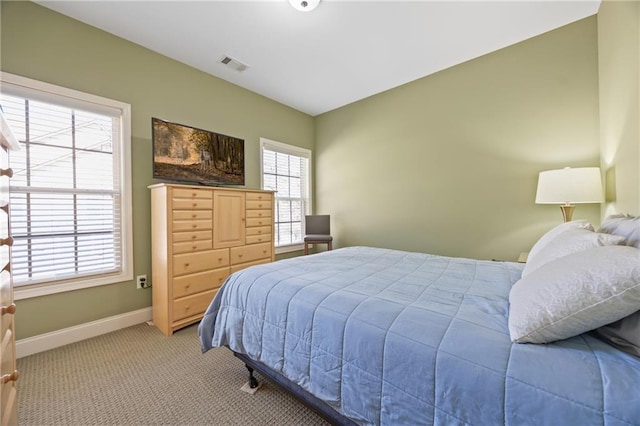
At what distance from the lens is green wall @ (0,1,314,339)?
2.06m

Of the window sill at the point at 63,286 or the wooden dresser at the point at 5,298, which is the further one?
the window sill at the point at 63,286

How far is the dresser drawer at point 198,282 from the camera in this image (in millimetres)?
2439

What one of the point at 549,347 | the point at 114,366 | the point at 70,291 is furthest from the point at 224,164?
the point at 549,347

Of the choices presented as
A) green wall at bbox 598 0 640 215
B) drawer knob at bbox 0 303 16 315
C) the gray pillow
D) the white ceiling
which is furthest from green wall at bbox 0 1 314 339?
green wall at bbox 598 0 640 215

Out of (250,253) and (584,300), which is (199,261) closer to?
(250,253)

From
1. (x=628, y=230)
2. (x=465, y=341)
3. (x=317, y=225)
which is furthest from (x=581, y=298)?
(x=317, y=225)

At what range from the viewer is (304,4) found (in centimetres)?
211

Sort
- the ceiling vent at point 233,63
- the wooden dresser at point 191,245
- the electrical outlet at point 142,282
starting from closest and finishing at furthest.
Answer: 1. the wooden dresser at point 191,245
2. the electrical outlet at point 142,282
3. the ceiling vent at point 233,63

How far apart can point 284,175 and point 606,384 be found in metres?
3.99

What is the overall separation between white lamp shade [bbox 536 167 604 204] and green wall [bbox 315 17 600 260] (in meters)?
0.57

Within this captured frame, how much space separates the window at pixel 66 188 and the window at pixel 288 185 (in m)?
1.82

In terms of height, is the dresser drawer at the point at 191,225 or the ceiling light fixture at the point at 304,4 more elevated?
the ceiling light fixture at the point at 304,4

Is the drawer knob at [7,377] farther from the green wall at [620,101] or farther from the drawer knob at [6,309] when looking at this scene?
the green wall at [620,101]

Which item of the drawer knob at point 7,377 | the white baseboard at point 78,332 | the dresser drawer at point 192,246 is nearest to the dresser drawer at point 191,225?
the dresser drawer at point 192,246
